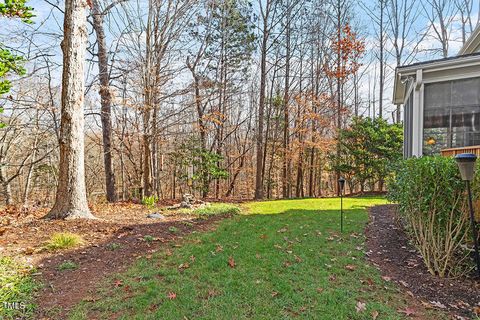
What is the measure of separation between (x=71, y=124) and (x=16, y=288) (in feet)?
11.4

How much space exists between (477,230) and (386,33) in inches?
731

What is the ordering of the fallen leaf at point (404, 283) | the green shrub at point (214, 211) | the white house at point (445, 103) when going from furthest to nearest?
the green shrub at point (214, 211) < the white house at point (445, 103) < the fallen leaf at point (404, 283)

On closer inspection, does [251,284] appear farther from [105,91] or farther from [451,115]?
[105,91]

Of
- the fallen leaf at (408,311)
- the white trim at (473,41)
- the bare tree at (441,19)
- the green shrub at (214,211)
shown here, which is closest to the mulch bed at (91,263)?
the green shrub at (214,211)

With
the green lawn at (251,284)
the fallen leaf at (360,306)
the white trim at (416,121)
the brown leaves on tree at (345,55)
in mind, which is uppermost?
the brown leaves on tree at (345,55)

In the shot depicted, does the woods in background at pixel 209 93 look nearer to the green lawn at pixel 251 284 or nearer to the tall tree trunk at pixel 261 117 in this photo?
the tall tree trunk at pixel 261 117

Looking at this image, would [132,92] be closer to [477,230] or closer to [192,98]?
[192,98]

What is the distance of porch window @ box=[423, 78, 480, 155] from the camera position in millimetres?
6594

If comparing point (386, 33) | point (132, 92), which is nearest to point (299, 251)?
point (132, 92)

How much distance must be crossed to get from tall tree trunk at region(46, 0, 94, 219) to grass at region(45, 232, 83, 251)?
1359 millimetres

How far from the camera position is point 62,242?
4.20 m

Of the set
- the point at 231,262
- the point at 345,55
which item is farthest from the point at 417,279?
the point at 345,55

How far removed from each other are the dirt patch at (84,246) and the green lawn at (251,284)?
252 millimetres

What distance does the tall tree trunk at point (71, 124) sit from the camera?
18.5 feet
